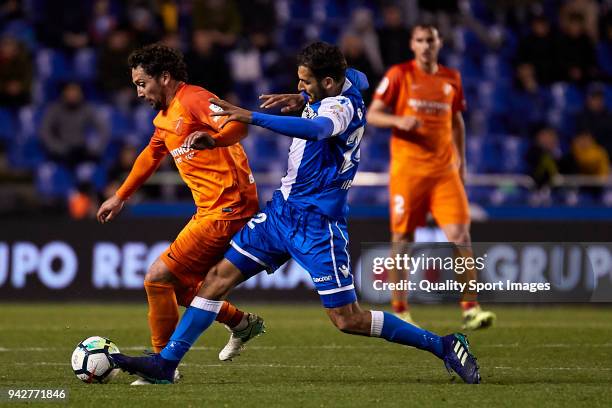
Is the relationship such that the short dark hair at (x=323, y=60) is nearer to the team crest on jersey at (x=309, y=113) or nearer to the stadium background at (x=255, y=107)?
the team crest on jersey at (x=309, y=113)

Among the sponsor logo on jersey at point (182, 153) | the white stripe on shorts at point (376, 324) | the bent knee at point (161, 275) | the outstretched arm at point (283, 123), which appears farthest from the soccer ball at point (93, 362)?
the outstretched arm at point (283, 123)

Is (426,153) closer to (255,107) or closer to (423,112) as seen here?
(423,112)

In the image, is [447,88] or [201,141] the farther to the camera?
[447,88]

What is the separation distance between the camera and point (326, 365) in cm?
821

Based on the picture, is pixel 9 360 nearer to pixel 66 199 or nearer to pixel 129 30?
pixel 66 199

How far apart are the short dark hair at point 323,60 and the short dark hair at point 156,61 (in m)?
0.97

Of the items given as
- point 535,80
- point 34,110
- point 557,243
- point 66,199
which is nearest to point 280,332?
point 557,243

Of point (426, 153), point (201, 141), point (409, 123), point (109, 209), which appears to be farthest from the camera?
point (426, 153)

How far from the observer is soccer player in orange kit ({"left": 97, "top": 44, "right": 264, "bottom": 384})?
7.44 m

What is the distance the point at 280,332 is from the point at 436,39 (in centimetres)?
295

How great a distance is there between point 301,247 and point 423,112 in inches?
152

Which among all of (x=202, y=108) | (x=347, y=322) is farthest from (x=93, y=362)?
(x=202, y=108)
